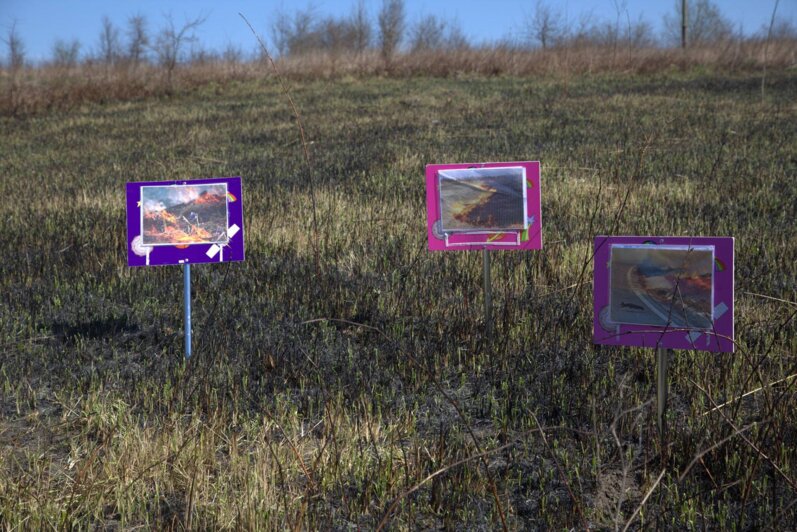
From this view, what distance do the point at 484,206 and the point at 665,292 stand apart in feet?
4.37

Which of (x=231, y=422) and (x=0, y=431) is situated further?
(x=231, y=422)

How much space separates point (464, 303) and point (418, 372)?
960 millimetres

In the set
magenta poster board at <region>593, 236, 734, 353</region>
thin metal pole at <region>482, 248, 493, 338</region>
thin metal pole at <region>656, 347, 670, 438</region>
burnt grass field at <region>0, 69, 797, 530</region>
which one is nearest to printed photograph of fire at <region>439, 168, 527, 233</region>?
thin metal pole at <region>482, 248, 493, 338</region>

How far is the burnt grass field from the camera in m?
2.39

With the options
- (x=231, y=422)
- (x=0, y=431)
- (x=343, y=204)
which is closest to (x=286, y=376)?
(x=231, y=422)

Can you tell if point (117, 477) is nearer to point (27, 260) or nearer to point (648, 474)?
point (648, 474)

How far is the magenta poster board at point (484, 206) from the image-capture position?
368 centimetres

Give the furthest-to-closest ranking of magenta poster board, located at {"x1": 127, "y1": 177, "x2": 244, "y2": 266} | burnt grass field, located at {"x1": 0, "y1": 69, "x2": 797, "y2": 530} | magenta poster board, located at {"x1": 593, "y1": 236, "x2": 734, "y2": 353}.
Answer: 1. magenta poster board, located at {"x1": 127, "y1": 177, "x2": 244, "y2": 266}
2. magenta poster board, located at {"x1": 593, "y1": 236, "x2": 734, "y2": 353}
3. burnt grass field, located at {"x1": 0, "y1": 69, "x2": 797, "y2": 530}

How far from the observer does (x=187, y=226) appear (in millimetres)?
3695

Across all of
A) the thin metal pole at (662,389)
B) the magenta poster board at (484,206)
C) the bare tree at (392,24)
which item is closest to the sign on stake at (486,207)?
the magenta poster board at (484,206)

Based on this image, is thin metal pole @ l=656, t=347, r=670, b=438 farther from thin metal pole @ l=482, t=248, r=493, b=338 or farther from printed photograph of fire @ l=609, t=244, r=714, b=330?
thin metal pole @ l=482, t=248, r=493, b=338

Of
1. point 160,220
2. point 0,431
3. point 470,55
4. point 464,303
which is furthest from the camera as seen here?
point 470,55

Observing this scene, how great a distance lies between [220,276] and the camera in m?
Answer: 5.10

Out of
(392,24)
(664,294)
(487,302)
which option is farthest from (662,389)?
(392,24)
